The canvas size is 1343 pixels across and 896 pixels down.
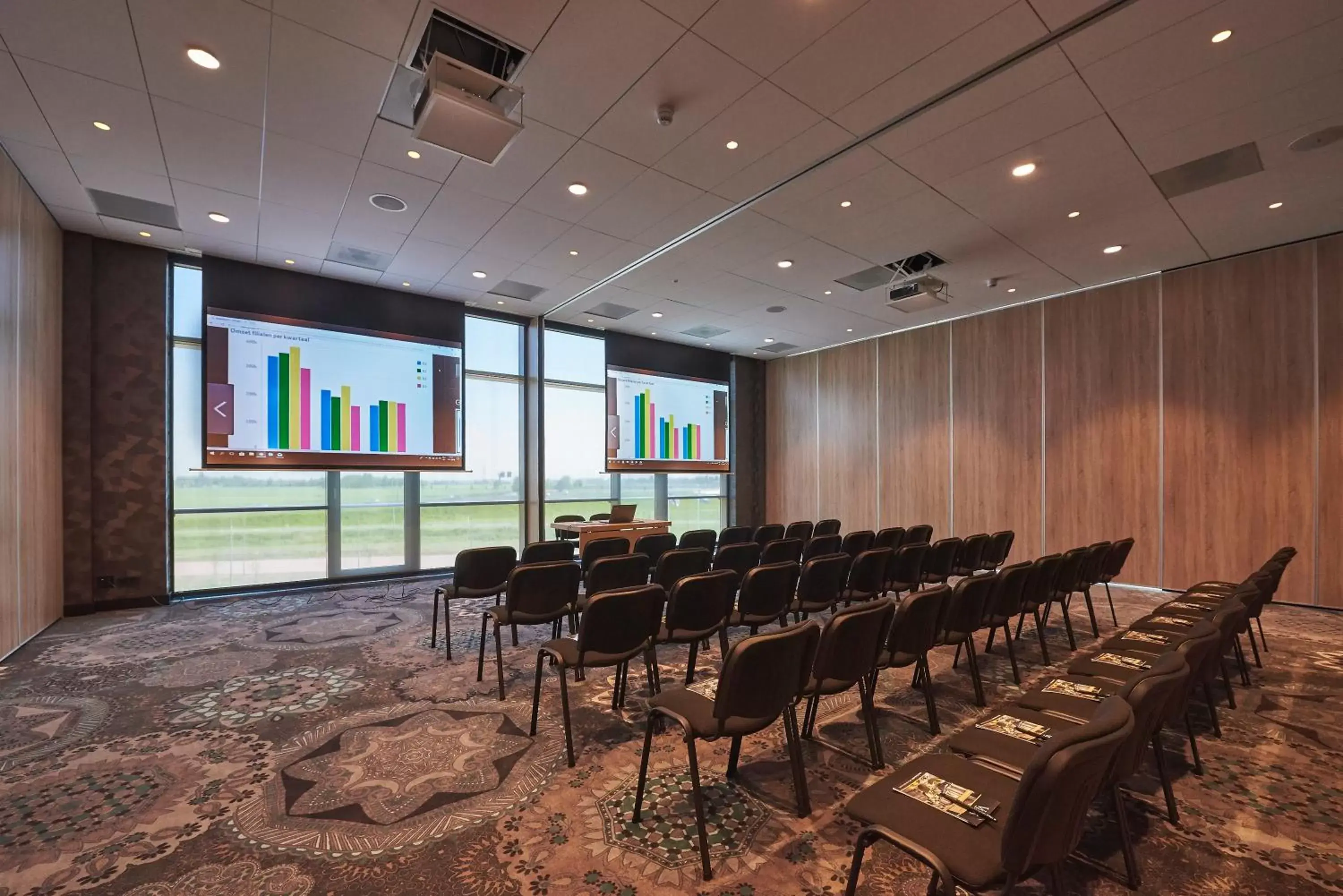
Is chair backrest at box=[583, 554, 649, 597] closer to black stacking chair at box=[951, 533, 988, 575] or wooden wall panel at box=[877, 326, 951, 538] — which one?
black stacking chair at box=[951, 533, 988, 575]

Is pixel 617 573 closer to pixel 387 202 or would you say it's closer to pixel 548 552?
pixel 548 552

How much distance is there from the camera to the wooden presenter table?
724 cm

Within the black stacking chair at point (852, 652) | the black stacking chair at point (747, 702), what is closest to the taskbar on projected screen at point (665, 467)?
the black stacking chair at point (852, 652)

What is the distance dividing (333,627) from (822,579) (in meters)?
4.94

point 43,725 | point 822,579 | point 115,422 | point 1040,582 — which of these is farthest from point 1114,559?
point 115,422

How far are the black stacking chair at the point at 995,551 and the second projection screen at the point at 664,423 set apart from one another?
228 inches

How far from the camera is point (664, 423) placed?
10789 millimetres

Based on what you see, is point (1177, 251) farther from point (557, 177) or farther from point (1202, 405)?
point (557, 177)

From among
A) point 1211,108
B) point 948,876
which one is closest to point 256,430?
point 948,876

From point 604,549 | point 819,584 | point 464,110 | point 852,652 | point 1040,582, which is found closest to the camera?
point 852,652

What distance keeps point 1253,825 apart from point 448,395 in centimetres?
889

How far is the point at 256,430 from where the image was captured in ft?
22.8

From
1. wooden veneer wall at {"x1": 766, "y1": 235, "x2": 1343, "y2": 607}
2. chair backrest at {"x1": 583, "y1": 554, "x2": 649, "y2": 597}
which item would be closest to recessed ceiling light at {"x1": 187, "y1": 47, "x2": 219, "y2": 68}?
chair backrest at {"x1": 583, "y1": 554, "x2": 649, "y2": 597}

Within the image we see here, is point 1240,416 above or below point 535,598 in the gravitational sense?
above
